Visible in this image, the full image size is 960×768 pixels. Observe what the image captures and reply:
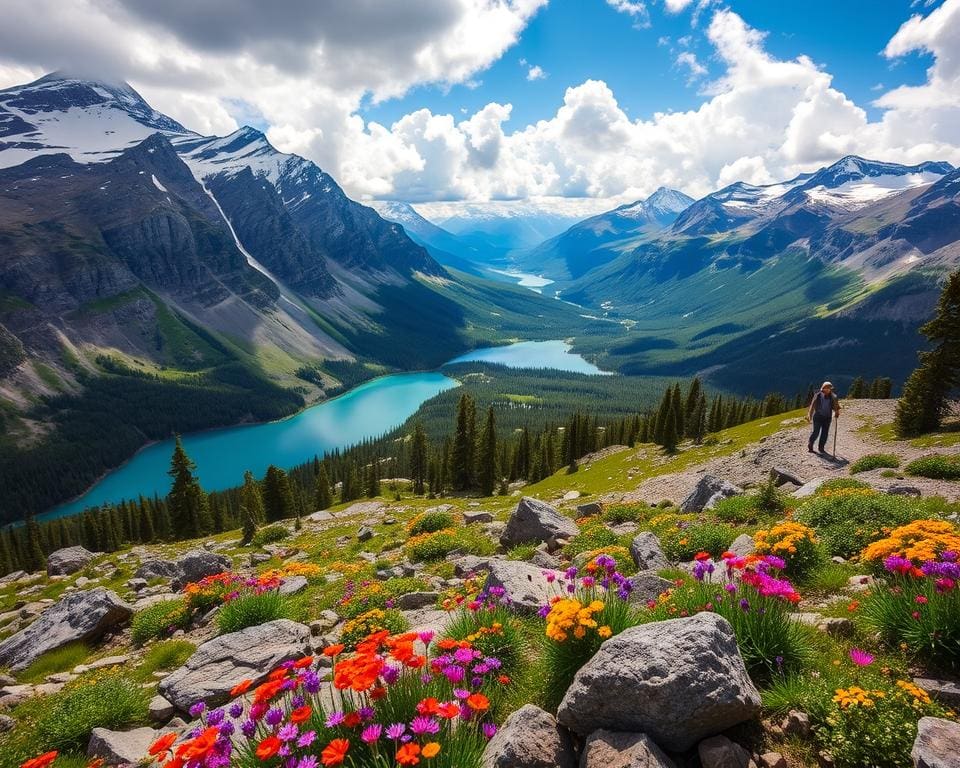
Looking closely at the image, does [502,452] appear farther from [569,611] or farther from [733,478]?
[569,611]

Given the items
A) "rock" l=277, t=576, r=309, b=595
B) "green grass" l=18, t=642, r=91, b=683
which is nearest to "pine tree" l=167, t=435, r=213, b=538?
"green grass" l=18, t=642, r=91, b=683

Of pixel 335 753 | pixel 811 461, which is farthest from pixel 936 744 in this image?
pixel 811 461

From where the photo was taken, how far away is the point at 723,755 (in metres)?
4.83

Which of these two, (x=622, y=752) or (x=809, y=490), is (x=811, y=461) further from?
(x=622, y=752)

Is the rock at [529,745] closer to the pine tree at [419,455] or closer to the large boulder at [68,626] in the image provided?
the large boulder at [68,626]

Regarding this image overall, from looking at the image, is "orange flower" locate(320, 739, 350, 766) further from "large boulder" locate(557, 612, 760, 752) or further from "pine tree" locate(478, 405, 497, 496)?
"pine tree" locate(478, 405, 497, 496)

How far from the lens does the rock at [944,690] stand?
5281 millimetres

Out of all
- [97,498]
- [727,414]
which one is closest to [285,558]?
[727,414]

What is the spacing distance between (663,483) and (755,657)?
3554 cm

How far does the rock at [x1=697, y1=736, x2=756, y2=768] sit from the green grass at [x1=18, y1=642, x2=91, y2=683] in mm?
15930

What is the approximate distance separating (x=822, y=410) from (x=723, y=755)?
28.5 metres

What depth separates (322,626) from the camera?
12148 mm

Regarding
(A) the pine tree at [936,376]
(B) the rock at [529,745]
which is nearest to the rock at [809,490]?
(B) the rock at [529,745]

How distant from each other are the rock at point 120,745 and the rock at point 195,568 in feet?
49.3
